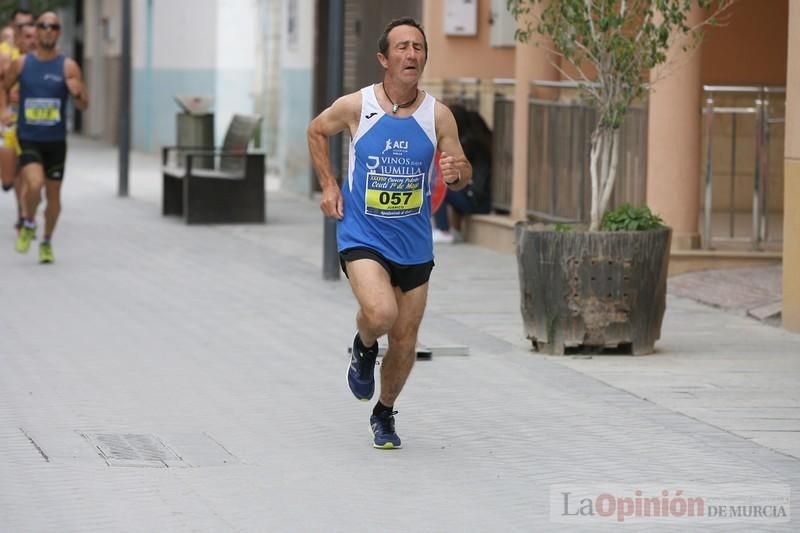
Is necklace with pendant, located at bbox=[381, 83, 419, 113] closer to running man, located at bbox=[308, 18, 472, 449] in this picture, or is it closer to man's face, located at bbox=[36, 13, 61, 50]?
running man, located at bbox=[308, 18, 472, 449]

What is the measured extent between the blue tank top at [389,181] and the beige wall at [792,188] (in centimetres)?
454

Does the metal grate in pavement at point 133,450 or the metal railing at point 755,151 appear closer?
the metal grate in pavement at point 133,450

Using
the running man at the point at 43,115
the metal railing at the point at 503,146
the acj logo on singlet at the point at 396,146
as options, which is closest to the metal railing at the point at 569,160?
the metal railing at the point at 503,146

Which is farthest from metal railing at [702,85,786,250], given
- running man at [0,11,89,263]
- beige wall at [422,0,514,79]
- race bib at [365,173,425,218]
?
race bib at [365,173,425,218]

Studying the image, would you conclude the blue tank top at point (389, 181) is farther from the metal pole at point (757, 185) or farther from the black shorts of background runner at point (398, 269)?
the metal pole at point (757, 185)

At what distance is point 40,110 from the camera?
49.5ft

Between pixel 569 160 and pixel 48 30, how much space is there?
466cm

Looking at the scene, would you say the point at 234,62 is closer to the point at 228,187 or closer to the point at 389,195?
the point at 228,187

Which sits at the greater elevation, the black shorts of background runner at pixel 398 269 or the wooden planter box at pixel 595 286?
the black shorts of background runner at pixel 398 269

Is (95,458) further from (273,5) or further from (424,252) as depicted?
(273,5)

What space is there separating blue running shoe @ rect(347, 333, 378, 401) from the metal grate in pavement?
0.84m

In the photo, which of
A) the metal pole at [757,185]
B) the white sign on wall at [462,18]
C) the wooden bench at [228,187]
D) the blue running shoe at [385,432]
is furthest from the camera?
the white sign on wall at [462,18]

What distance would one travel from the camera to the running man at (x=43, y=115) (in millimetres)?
14992

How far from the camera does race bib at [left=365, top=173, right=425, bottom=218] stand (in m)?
7.76
